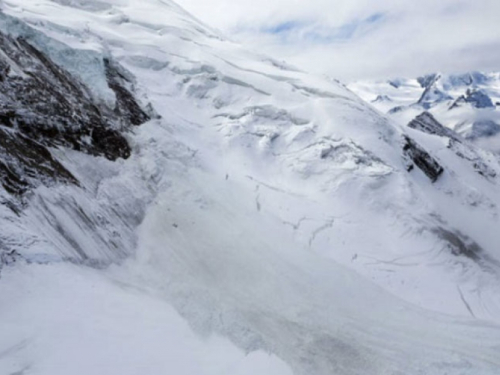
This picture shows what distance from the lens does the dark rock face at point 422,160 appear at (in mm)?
30438

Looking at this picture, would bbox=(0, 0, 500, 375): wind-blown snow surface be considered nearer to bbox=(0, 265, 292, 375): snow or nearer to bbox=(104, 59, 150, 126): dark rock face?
bbox=(0, 265, 292, 375): snow

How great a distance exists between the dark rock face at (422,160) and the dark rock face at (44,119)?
697 inches

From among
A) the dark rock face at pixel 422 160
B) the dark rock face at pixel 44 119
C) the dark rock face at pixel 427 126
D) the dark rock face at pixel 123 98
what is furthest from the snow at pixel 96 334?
the dark rock face at pixel 427 126

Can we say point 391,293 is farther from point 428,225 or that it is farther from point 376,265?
point 428,225

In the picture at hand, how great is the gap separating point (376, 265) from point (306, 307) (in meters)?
5.62

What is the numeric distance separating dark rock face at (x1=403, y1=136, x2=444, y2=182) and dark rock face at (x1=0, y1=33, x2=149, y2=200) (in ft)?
58.1

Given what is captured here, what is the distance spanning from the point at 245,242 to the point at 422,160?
16.4 meters

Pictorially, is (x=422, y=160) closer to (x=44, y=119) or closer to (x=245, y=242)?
(x=245, y=242)

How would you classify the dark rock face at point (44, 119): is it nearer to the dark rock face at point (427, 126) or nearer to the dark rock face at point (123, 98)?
the dark rock face at point (123, 98)

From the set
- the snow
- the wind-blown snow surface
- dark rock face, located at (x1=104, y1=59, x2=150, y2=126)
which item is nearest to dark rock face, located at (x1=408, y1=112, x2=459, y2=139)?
the wind-blown snow surface

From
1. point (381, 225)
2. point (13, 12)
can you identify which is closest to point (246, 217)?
point (381, 225)

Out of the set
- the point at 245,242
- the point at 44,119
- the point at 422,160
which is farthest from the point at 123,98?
the point at 422,160

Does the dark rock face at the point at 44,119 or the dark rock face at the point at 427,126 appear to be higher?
the dark rock face at the point at 44,119

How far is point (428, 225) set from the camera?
→ 24.8m
